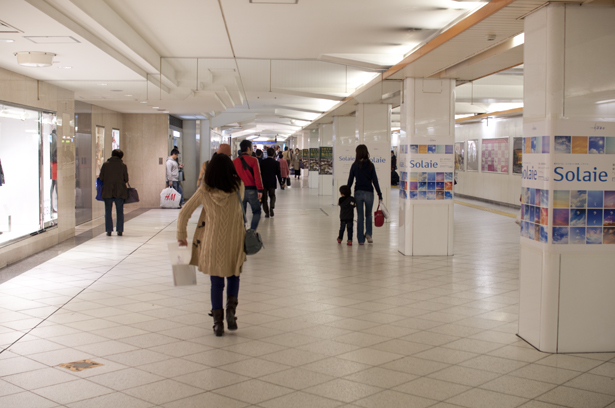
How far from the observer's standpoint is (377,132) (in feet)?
46.4

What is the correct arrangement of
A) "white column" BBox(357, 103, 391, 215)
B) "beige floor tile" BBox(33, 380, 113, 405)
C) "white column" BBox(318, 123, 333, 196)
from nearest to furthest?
1. "beige floor tile" BBox(33, 380, 113, 405)
2. "white column" BBox(357, 103, 391, 215)
3. "white column" BBox(318, 123, 333, 196)

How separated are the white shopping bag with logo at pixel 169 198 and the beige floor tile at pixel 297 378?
13787 mm

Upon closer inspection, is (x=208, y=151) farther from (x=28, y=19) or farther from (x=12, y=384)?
(x=12, y=384)

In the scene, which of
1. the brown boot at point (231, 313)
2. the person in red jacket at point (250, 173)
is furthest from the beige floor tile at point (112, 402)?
the person in red jacket at point (250, 173)

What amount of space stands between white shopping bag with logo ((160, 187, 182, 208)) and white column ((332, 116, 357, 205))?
16.1ft

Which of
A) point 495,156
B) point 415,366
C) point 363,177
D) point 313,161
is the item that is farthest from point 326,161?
point 415,366

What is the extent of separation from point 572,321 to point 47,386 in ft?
12.9

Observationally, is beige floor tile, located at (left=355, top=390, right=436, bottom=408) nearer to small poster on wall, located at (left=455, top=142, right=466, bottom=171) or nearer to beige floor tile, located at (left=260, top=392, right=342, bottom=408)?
beige floor tile, located at (left=260, top=392, right=342, bottom=408)

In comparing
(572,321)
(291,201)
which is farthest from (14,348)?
(291,201)

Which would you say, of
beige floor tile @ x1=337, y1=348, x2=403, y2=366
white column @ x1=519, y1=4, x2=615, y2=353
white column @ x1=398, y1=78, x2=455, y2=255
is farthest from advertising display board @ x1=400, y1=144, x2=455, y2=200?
beige floor tile @ x1=337, y1=348, x2=403, y2=366

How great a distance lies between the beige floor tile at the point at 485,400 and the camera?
348 cm

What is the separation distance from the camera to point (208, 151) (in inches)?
906

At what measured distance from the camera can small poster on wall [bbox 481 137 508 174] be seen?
60.7ft

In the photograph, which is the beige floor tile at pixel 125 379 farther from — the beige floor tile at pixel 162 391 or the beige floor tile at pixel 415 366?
the beige floor tile at pixel 415 366
